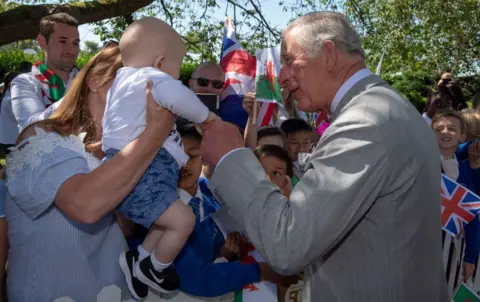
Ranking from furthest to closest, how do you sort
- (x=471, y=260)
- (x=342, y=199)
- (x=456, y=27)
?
(x=456, y=27), (x=471, y=260), (x=342, y=199)

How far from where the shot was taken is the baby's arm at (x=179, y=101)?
2.05 meters

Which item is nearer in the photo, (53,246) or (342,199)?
(342,199)

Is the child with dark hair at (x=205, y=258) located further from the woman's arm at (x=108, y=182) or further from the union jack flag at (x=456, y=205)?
the union jack flag at (x=456, y=205)

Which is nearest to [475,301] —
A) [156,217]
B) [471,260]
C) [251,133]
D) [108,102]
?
[471,260]

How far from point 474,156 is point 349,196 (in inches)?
138

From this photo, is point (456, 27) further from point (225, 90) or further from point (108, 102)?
point (108, 102)

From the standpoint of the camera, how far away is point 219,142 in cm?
177

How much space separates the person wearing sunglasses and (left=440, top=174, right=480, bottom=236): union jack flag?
85.1 inches

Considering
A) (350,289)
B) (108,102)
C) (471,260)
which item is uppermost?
(108,102)

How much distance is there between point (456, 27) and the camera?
924 inches

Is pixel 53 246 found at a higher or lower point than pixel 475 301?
higher

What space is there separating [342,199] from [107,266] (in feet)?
3.69

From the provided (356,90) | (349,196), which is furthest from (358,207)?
(356,90)

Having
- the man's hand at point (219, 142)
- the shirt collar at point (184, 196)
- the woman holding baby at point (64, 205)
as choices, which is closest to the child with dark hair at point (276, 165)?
the shirt collar at point (184, 196)
